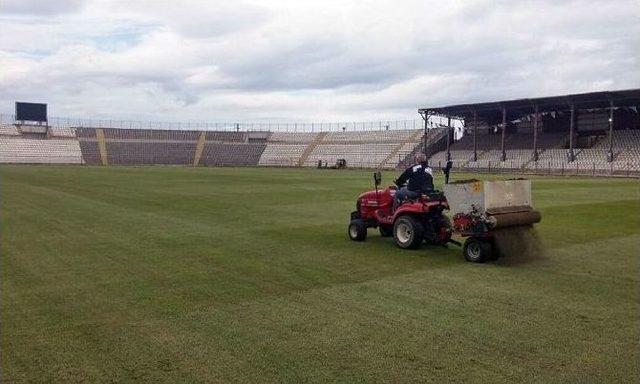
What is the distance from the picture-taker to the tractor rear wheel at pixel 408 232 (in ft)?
32.8

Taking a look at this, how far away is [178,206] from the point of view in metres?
17.5

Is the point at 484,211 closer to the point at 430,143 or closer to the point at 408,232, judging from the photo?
the point at 408,232

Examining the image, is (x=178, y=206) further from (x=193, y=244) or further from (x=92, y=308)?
(x=92, y=308)


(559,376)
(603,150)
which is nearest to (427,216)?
(559,376)

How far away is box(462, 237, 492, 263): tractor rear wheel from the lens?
29.7 feet

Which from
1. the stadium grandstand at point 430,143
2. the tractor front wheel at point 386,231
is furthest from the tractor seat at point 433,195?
the stadium grandstand at point 430,143

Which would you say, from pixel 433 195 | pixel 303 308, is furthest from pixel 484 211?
pixel 303 308

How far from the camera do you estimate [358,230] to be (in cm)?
1116

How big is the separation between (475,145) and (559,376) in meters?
57.6

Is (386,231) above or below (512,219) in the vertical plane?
below

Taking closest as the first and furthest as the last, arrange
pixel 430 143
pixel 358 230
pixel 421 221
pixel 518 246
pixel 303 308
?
pixel 303 308 → pixel 518 246 → pixel 421 221 → pixel 358 230 → pixel 430 143

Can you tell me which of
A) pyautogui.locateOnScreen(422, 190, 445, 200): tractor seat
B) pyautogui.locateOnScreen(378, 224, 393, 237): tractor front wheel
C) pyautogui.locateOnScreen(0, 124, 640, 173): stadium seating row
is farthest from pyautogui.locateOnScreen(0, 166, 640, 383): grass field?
pyautogui.locateOnScreen(0, 124, 640, 173): stadium seating row

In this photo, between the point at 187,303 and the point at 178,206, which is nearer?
the point at 187,303

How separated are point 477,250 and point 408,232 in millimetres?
1406
